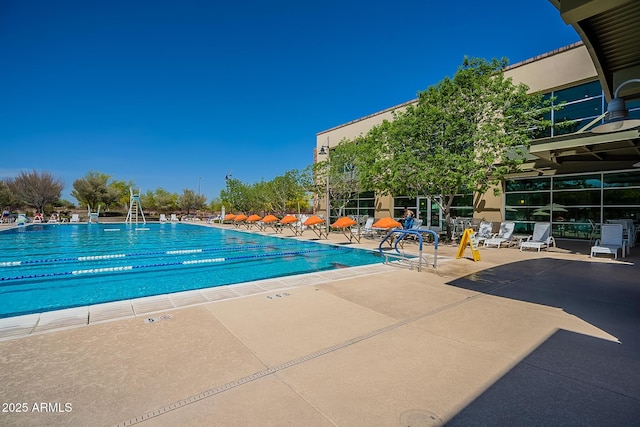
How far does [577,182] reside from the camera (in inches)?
513

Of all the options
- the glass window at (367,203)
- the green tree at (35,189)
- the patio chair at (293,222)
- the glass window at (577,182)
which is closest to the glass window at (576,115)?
the glass window at (577,182)

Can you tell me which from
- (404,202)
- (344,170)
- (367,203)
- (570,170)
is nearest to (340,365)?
(570,170)

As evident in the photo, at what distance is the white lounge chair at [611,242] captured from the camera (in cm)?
853

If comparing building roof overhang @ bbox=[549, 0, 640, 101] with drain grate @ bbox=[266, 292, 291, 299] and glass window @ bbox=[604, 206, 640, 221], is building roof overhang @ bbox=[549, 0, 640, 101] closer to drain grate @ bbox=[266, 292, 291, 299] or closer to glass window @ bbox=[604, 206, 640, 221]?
drain grate @ bbox=[266, 292, 291, 299]

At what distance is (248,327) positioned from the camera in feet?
11.3

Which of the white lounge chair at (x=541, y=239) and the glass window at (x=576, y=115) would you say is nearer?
the white lounge chair at (x=541, y=239)

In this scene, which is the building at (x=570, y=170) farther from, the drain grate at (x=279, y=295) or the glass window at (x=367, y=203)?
the drain grate at (x=279, y=295)

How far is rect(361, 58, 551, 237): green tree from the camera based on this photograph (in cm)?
1093

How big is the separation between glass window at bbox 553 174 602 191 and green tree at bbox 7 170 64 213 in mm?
49553

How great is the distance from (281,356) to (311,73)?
2587cm

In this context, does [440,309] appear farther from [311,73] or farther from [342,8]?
[311,73]

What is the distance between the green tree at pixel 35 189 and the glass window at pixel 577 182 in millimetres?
49553

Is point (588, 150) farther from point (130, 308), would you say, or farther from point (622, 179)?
point (130, 308)

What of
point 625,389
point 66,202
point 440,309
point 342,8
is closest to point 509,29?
point 342,8
